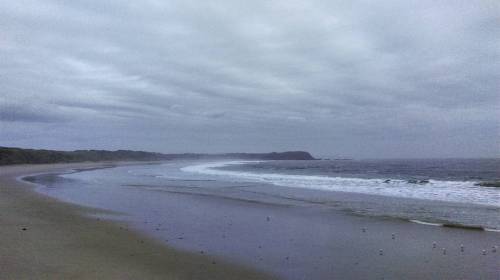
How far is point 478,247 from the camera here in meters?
10.0

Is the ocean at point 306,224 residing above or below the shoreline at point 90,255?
above

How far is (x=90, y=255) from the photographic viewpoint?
8703 mm

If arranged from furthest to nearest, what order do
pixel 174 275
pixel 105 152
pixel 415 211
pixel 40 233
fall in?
pixel 105 152 < pixel 415 211 < pixel 40 233 < pixel 174 275

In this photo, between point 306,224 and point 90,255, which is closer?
point 90,255

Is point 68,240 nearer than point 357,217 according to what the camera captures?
Yes

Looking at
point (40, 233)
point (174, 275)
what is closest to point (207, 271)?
point (174, 275)

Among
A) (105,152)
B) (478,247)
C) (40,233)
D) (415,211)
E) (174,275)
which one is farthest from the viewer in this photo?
(105,152)

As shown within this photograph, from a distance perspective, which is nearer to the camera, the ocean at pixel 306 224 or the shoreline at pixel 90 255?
the shoreline at pixel 90 255

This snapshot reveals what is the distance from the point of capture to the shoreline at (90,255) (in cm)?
742

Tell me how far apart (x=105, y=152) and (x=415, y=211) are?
13029 centimetres

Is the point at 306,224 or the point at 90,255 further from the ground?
the point at 306,224

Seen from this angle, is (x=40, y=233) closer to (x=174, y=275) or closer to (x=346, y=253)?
(x=174, y=275)

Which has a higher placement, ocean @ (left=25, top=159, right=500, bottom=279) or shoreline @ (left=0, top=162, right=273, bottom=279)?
ocean @ (left=25, top=159, right=500, bottom=279)

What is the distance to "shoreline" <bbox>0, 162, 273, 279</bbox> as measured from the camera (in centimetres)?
742
